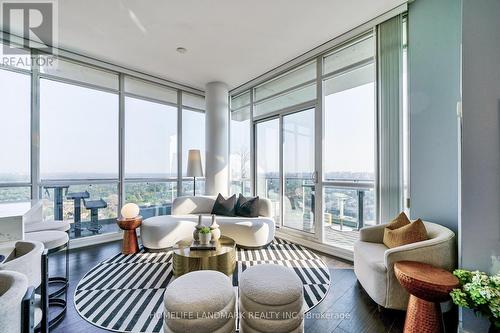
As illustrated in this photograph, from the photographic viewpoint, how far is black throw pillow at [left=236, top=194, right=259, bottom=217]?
12.3 feet

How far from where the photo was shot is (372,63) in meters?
2.97

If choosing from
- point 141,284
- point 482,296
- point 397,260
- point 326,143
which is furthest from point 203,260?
point 326,143

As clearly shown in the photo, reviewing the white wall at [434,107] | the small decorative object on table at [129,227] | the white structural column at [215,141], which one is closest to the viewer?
the white wall at [434,107]

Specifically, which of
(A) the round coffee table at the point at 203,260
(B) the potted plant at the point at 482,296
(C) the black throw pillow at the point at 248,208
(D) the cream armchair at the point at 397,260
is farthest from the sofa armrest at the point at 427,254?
(C) the black throw pillow at the point at 248,208

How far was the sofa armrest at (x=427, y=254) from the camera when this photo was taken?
1772 mm

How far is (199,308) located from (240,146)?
4.21 m

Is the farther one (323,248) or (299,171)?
(299,171)

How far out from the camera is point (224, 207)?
3.97 meters

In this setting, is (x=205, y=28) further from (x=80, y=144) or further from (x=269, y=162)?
(x=80, y=144)

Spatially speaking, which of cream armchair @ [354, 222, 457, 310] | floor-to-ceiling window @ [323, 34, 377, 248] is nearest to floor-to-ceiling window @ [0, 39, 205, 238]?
floor-to-ceiling window @ [323, 34, 377, 248]

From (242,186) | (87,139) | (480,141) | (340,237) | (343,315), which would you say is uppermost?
(87,139)

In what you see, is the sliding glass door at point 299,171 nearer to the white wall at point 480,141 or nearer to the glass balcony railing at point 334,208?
the glass balcony railing at point 334,208

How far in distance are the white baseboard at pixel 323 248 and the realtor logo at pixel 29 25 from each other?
4734mm

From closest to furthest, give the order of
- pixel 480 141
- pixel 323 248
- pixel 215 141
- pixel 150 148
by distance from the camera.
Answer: pixel 480 141, pixel 323 248, pixel 150 148, pixel 215 141
